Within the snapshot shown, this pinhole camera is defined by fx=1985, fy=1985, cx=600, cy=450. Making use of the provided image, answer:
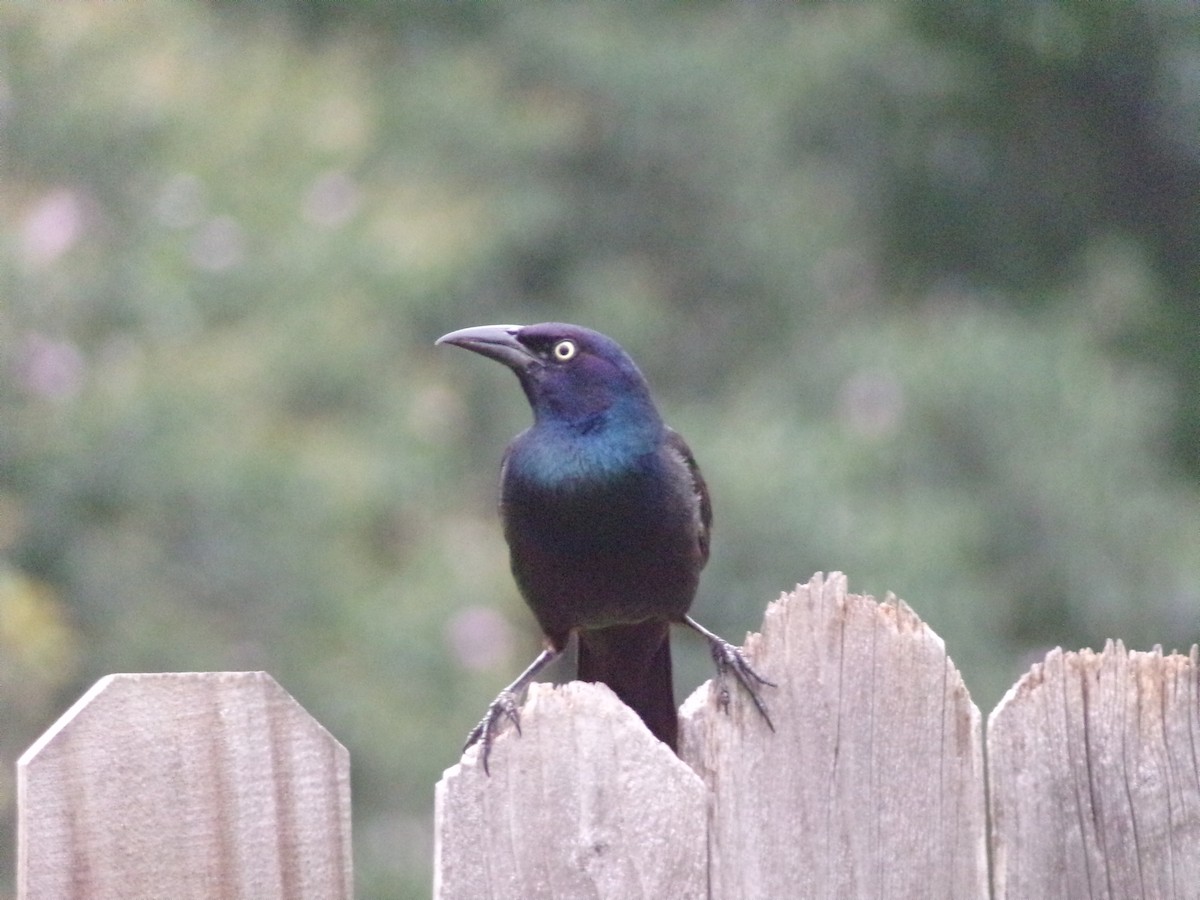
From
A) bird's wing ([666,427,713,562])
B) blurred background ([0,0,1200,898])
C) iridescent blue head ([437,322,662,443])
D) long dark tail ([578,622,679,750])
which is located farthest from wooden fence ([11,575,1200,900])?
blurred background ([0,0,1200,898])

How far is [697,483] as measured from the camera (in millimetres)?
4008

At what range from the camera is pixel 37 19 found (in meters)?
6.02

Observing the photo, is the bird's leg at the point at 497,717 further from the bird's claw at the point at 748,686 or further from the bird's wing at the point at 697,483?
the bird's wing at the point at 697,483

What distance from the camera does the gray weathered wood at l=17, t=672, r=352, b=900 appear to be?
1.94 m

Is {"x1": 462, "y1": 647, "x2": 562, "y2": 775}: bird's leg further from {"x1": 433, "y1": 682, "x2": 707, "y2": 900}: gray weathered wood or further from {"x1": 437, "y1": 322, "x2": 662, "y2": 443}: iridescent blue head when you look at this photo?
{"x1": 437, "y1": 322, "x2": 662, "y2": 443}: iridescent blue head

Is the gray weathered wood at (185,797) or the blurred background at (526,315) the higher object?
the blurred background at (526,315)

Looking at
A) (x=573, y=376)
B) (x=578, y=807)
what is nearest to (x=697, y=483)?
(x=573, y=376)

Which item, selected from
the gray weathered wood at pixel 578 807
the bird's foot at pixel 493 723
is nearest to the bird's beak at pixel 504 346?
the bird's foot at pixel 493 723

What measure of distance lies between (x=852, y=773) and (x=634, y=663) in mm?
1472

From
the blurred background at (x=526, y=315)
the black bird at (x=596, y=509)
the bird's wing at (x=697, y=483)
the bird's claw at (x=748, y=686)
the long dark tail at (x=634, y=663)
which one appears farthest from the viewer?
the blurred background at (x=526, y=315)

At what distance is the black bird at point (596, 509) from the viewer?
3580 millimetres

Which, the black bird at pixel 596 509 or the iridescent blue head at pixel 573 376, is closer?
the black bird at pixel 596 509

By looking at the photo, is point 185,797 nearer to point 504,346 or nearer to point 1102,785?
point 1102,785

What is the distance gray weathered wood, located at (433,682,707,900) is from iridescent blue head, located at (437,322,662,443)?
1594 mm
